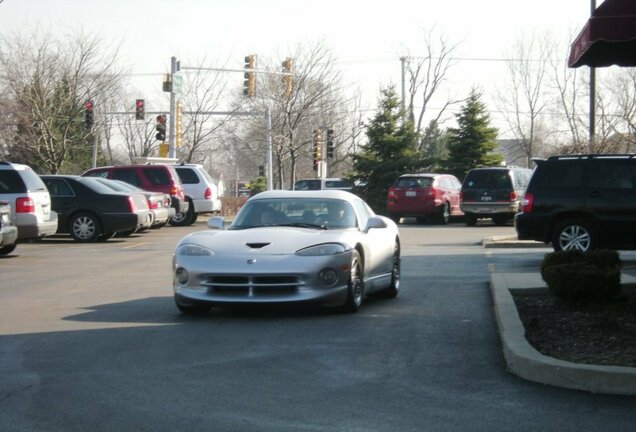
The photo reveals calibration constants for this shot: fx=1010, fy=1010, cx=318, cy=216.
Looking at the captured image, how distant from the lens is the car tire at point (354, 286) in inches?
417

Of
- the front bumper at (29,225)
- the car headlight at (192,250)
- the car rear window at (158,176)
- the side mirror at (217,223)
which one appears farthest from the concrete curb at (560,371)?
the car rear window at (158,176)

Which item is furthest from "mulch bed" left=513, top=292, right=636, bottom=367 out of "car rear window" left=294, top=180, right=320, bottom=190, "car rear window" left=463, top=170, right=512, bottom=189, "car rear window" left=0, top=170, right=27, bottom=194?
"car rear window" left=294, top=180, right=320, bottom=190

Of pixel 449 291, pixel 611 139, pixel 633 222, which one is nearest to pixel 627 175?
pixel 633 222

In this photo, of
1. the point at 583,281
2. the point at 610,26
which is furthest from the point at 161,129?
the point at 583,281

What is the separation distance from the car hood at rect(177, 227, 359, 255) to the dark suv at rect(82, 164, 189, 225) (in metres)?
18.8

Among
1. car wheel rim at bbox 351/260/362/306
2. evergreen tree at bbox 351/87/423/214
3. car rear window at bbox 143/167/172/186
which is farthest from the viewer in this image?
evergreen tree at bbox 351/87/423/214

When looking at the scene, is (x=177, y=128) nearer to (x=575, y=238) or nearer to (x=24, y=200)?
(x=24, y=200)

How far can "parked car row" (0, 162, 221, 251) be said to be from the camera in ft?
64.0

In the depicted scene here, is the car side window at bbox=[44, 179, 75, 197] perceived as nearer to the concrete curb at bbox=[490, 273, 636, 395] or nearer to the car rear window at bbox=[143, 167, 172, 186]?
the car rear window at bbox=[143, 167, 172, 186]

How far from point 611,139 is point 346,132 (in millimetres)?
31811

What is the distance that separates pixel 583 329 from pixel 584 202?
819 cm

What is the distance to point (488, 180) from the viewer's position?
103ft

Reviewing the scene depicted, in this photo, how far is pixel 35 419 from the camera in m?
6.07

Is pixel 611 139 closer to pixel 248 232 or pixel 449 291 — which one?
pixel 449 291
